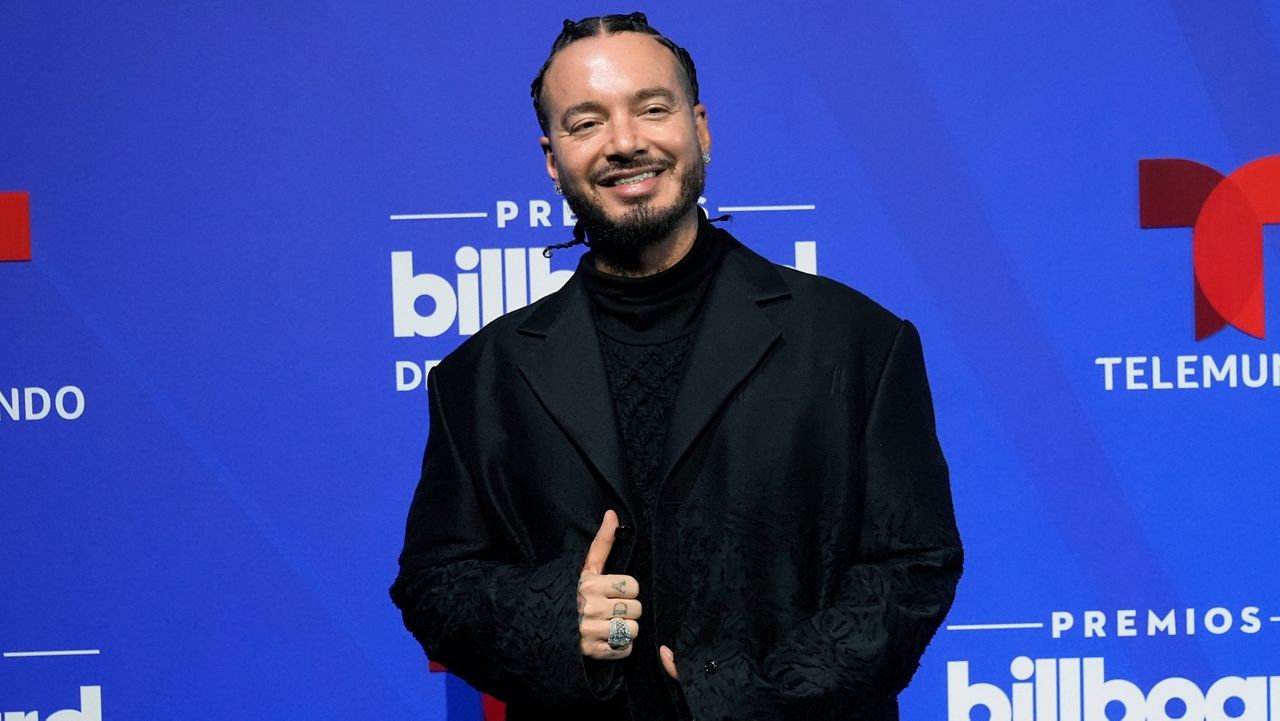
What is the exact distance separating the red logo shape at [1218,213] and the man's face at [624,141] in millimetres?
1195

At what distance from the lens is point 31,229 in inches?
94.8

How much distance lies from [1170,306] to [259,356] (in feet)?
5.33

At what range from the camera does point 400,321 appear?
2.40 metres

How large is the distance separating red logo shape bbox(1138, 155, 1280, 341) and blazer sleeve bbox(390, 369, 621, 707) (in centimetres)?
142

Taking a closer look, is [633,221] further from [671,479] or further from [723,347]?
[671,479]

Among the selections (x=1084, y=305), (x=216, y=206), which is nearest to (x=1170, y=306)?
(x=1084, y=305)

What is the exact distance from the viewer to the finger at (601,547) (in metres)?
1.38

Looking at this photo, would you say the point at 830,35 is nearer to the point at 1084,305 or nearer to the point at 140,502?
the point at 1084,305

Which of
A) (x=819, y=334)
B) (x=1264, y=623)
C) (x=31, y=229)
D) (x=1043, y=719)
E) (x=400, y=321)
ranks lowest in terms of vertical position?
(x=1043, y=719)

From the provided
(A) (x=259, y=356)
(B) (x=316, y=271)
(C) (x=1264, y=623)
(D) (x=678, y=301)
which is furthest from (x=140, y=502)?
(C) (x=1264, y=623)

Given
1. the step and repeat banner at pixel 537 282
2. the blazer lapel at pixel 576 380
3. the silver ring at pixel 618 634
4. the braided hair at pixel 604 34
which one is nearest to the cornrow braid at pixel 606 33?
the braided hair at pixel 604 34

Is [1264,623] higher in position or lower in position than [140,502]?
lower

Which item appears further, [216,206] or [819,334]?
[216,206]

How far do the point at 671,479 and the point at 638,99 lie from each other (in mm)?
423
